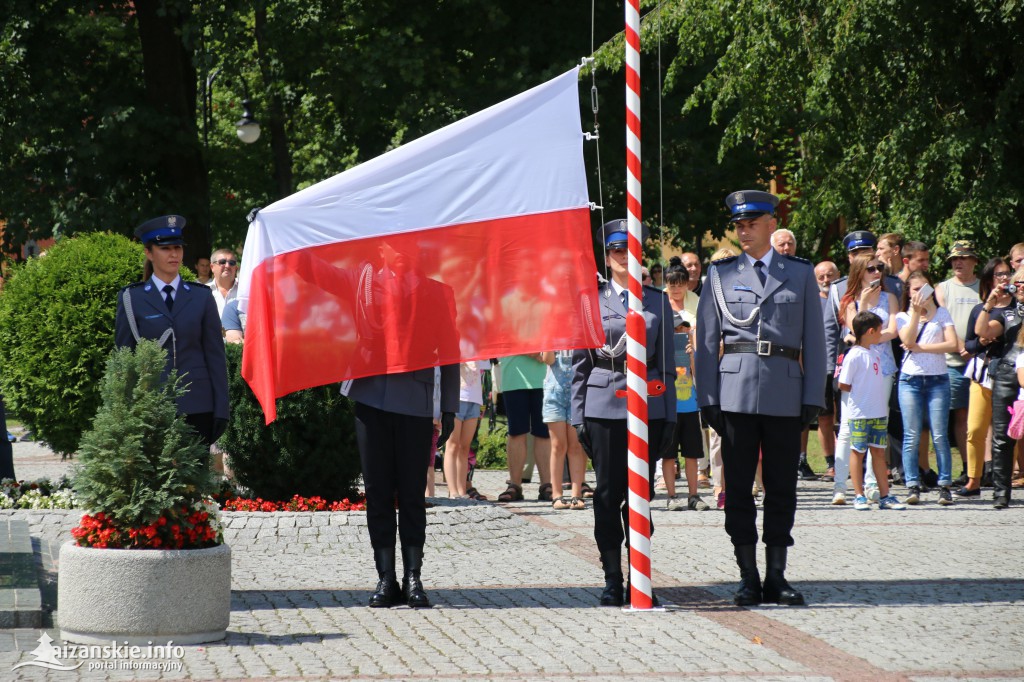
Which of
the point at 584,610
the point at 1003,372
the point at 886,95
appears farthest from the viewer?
the point at 886,95

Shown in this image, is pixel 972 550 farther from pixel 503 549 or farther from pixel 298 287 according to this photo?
pixel 298 287

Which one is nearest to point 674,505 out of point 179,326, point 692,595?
point 692,595

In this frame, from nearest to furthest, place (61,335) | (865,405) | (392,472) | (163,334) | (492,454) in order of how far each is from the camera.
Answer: (392,472), (163,334), (61,335), (865,405), (492,454)

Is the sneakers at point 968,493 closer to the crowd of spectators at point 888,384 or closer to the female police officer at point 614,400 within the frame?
the crowd of spectators at point 888,384

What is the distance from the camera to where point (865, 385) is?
41.3ft

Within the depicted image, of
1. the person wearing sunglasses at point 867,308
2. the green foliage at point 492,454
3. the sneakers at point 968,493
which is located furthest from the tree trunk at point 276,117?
the sneakers at point 968,493

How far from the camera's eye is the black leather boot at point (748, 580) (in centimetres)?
799

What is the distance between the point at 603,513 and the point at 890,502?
5.34 metres

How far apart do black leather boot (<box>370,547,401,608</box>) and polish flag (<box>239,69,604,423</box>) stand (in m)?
1.03

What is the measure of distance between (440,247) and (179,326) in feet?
5.30

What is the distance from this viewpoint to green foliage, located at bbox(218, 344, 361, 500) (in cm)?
1088

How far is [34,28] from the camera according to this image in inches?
891

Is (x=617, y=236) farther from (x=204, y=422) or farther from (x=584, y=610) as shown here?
(x=204, y=422)

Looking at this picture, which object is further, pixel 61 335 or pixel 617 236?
pixel 61 335
